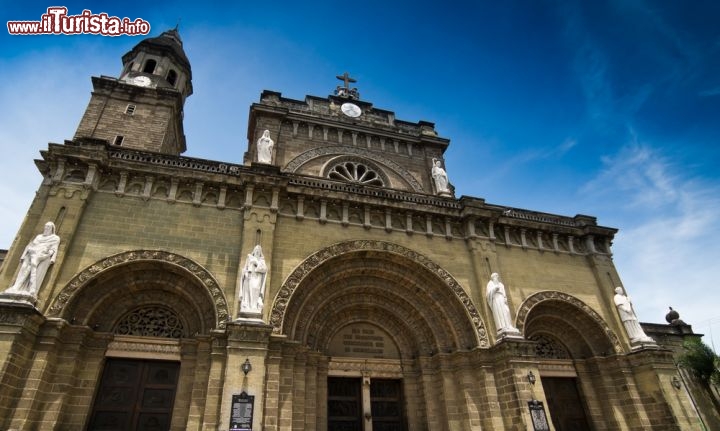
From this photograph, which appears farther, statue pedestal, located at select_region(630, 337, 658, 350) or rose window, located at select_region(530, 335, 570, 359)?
rose window, located at select_region(530, 335, 570, 359)

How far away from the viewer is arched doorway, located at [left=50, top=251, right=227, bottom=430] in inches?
438

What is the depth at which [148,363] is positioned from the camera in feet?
38.8

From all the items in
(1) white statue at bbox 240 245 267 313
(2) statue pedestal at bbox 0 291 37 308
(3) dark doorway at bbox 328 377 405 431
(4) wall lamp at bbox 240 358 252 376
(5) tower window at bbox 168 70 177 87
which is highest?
(5) tower window at bbox 168 70 177 87

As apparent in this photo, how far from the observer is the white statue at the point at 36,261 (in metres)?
10.5

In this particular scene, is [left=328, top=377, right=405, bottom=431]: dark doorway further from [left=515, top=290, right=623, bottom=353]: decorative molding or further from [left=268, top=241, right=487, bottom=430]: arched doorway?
[left=515, top=290, right=623, bottom=353]: decorative molding

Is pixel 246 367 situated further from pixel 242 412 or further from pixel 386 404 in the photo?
pixel 386 404

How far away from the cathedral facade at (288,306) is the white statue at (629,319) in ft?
0.26

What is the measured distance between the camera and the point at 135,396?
11305 mm

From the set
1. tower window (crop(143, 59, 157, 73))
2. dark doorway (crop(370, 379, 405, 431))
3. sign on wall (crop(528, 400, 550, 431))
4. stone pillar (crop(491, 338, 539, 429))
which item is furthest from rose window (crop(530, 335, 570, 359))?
tower window (crop(143, 59, 157, 73))

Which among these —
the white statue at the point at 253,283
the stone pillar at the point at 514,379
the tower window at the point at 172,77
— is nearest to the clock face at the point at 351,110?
the tower window at the point at 172,77

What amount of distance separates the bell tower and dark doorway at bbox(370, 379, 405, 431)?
1403 cm

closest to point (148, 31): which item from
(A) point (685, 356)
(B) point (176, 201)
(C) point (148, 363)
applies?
(B) point (176, 201)

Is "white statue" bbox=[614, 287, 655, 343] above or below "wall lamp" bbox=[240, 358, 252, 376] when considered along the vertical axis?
above

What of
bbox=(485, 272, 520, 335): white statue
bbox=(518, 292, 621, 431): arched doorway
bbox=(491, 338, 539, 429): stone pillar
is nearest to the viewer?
bbox=(491, 338, 539, 429): stone pillar
